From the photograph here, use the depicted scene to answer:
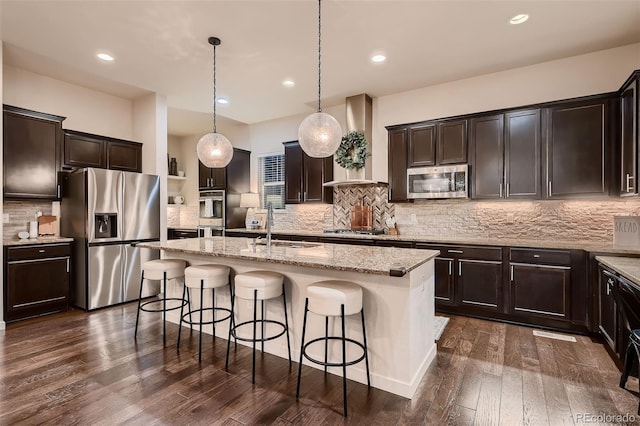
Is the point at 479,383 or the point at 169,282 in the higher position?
the point at 169,282

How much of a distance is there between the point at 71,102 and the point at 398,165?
15.9 ft

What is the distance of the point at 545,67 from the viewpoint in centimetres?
395

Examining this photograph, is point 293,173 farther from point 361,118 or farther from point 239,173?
point 361,118

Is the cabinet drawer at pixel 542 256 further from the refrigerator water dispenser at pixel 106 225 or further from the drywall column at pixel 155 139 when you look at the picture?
the refrigerator water dispenser at pixel 106 225

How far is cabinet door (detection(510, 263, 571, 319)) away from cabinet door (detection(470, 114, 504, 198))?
0.97 meters

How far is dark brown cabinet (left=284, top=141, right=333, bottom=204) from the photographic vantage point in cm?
543

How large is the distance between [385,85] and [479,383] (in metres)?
3.83

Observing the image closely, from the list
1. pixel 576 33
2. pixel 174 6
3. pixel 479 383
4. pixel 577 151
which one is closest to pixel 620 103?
pixel 577 151

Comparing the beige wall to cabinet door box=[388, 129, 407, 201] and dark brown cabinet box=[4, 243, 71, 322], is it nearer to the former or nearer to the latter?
dark brown cabinet box=[4, 243, 71, 322]

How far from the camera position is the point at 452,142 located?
14.0 feet

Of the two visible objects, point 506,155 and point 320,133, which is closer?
point 320,133

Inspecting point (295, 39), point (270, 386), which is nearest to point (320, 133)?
point (295, 39)

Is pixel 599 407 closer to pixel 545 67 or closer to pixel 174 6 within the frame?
pixel 545 67

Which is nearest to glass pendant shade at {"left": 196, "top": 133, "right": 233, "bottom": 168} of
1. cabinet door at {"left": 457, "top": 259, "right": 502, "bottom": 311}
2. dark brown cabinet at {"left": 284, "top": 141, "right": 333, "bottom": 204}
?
dark brown cabinet at {"left": 284, "top": 141, "right": 333, "bottom": 204}
